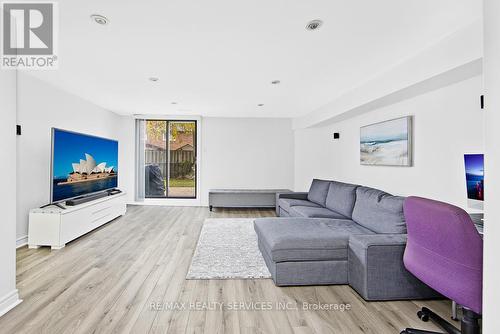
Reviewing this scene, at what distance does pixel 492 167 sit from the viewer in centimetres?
108

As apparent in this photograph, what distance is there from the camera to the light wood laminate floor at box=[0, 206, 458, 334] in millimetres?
1926

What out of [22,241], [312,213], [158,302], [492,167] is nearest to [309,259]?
[158,302]

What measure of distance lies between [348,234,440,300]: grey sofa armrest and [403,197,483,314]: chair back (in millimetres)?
427

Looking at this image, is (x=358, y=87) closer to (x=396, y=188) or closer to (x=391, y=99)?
(x=391, y=99)

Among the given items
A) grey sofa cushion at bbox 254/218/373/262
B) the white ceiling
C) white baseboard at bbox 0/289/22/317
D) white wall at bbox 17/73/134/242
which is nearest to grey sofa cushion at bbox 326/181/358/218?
grey sofa cushion at bbox 254/218/373/262

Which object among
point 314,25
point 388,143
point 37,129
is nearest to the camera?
point 314,25

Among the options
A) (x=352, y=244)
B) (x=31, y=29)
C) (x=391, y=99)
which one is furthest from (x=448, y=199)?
(x=31, y=29)

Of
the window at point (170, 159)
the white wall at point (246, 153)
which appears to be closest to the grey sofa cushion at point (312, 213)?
the white wall at point (246, 153)

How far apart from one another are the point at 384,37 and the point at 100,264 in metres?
3.83

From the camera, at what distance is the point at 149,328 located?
1.89 m

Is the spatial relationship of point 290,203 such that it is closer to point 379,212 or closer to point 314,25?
point 379,212

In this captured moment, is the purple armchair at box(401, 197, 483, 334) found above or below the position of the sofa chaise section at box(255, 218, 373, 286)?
above

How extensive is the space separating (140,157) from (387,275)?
623 cm

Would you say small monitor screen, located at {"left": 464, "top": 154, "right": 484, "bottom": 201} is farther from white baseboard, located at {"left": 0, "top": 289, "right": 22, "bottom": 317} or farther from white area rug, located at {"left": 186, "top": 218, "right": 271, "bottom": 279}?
white baseboard, located at {"left": 0, "top": 289, "right": 22, "bottom": 317}
